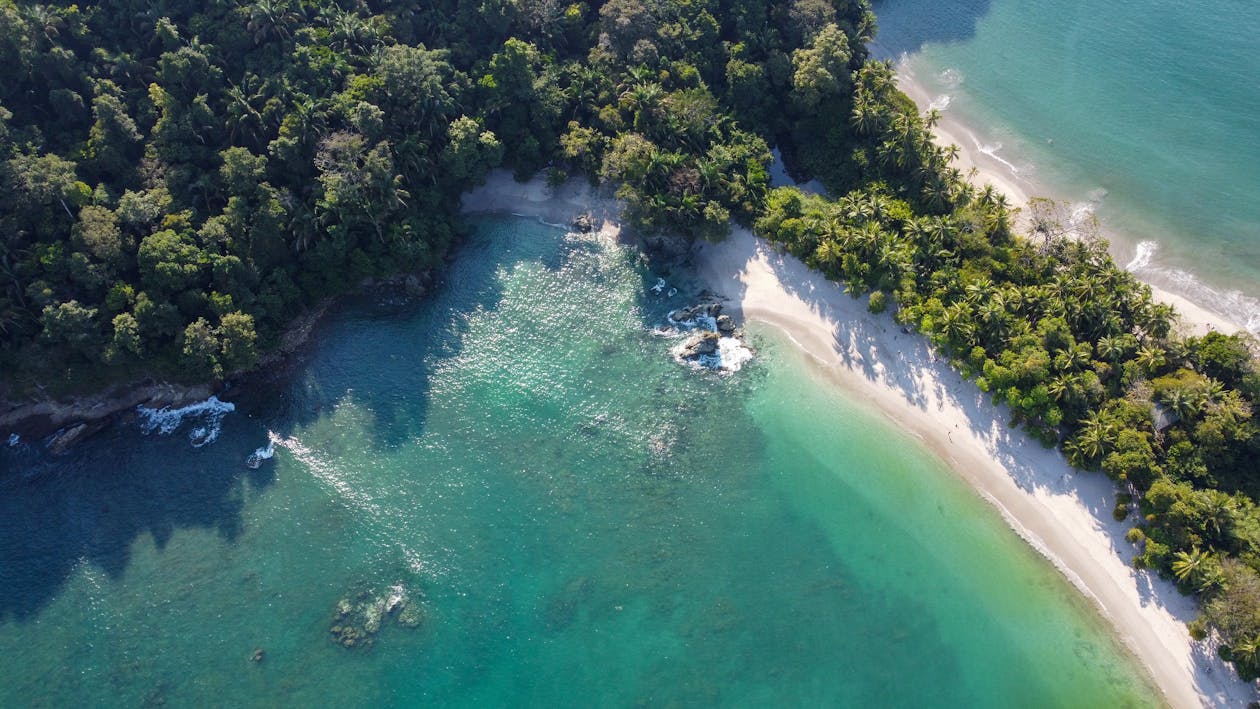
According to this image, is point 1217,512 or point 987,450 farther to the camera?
point 987,450

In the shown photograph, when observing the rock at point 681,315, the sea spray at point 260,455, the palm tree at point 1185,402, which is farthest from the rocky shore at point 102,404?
the palm tree at point 1185,402

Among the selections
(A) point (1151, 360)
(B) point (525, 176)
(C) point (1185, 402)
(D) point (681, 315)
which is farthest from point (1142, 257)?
(B) point (525, 176)

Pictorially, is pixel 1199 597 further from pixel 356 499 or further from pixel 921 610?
pixel 356 499

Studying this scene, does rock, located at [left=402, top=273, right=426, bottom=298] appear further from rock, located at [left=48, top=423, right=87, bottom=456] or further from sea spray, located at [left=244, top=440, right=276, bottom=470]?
rock, located at [left=48, top=423, right=87, bottom=456]

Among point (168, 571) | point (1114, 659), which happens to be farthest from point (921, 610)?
point (168, 571)

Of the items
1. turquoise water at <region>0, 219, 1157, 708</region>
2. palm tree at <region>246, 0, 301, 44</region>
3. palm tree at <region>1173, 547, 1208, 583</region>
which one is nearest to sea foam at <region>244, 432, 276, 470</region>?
turquoise water at <region>0, 219, 1157, 708</region>

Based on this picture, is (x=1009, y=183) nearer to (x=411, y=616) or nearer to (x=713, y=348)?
(x=713, y=348)

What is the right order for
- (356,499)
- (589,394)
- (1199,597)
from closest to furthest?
(1199,597)
(356,499)
(589,394)
